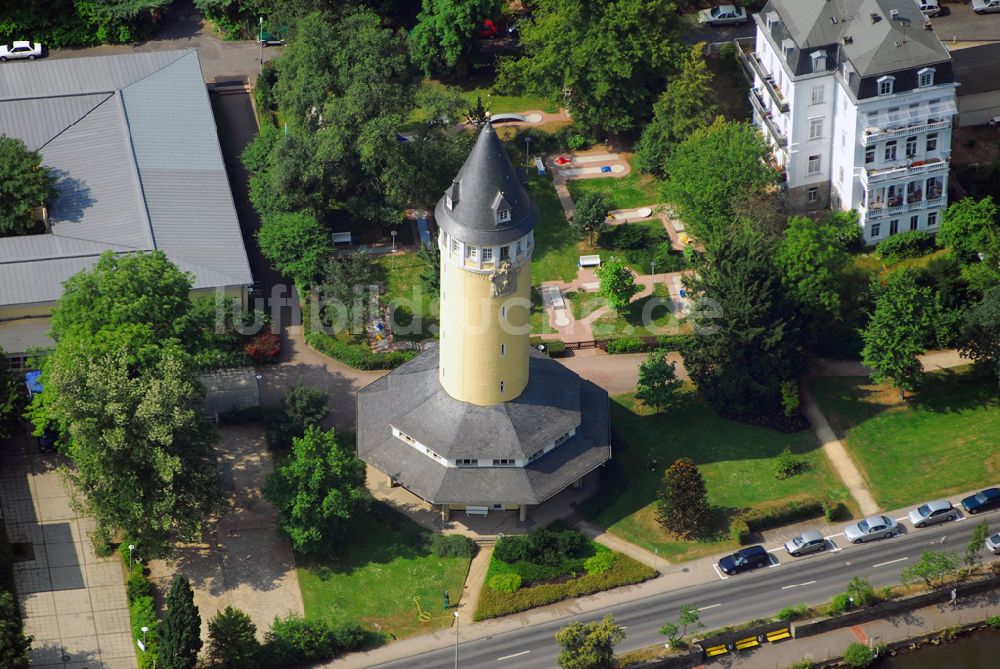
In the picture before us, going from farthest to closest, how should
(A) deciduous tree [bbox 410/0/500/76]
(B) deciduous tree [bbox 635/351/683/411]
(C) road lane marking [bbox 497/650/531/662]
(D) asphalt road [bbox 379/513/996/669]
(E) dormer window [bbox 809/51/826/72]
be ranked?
(A) deciduous tree [bbox 410/0/500/76]
(E) dormer window [bbox 809/51/826/72]
(B) deciduous tree [bbox 635/351/683/411]
(D) asphalt road [bbox 379/513/996/669]
(C) road lane marking [bbox 497/650/531/662]

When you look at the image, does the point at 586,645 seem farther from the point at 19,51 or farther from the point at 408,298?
the point at 19,51

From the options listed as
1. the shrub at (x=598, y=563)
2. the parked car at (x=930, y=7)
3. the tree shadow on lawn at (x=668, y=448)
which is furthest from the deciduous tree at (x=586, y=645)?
the parked car at (x=930, y=7)

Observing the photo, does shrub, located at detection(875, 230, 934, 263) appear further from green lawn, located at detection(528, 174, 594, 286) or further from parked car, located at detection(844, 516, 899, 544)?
parked car, located at detection(844, 516, 899, 544)

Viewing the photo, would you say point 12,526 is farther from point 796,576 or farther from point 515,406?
point 796,576

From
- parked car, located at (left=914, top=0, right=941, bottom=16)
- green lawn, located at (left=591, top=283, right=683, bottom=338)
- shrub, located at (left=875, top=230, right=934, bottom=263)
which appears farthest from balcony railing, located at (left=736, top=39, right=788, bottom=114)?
parked car, located at (left=914, top=0, right=941, bottom=16)

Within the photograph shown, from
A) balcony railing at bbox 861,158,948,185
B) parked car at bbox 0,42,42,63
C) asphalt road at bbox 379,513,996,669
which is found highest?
parked car at bbox 0,42,42,63

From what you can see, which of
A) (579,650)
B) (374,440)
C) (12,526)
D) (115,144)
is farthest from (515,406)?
(115,144)

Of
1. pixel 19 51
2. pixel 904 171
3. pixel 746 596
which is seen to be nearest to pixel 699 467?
pixel 746 596
